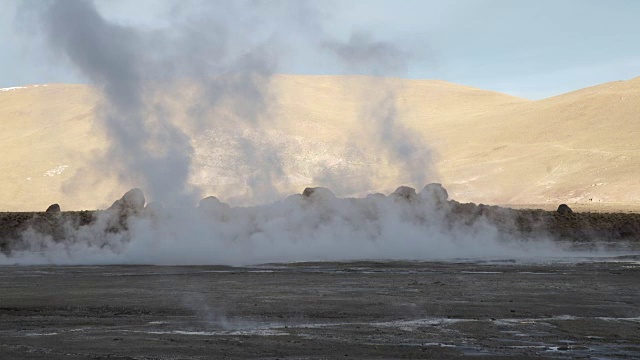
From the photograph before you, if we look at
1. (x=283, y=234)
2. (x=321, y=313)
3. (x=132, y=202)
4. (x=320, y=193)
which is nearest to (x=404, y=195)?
(x=320, y=193)

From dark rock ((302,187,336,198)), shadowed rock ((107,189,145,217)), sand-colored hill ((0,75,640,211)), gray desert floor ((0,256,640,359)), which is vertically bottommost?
gray desert floor ((0,256,640,359))

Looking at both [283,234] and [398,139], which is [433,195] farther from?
[283,234]

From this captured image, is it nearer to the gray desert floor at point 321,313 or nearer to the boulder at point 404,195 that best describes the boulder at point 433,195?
the boulder at point 404,195

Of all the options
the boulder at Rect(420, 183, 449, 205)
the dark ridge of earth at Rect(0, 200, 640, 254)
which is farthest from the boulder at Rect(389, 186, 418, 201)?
the dark ridge of earth at Rect(0, 200, 640, 254)

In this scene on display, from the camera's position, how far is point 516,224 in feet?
155

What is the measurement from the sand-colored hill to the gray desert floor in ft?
80.1

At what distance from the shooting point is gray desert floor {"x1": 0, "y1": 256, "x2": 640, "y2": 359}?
504 inches

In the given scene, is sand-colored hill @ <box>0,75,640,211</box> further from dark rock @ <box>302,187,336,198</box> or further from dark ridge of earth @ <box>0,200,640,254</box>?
dark rock @ <box>302,187,336,198</box>

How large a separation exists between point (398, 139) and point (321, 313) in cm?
3341

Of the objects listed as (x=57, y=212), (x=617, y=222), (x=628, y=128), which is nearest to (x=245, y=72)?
(x=57, y=212)

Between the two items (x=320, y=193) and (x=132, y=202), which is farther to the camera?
(x=320, y=193)

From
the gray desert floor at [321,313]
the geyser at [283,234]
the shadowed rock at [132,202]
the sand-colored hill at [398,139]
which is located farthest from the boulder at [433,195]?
the gray desert floor at [321,313]

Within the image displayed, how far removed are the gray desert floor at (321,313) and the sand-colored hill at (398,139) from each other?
2441cm

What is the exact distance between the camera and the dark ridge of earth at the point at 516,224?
43.4 meters
